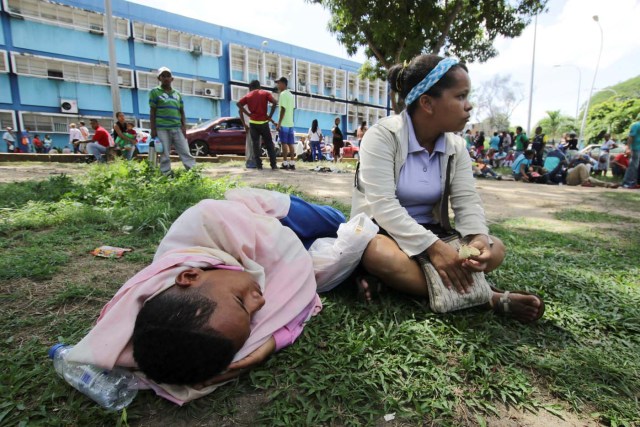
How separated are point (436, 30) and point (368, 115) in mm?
26194

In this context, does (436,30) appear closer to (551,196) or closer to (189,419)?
(551,196)

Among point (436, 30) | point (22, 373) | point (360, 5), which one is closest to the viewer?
point (22, 373)

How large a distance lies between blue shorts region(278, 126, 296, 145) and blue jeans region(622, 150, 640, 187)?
7.36 metres

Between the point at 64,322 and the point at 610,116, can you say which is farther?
the point at 610,116

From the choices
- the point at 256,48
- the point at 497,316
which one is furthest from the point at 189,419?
the point at 256,48

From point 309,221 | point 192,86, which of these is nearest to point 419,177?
point 309,221

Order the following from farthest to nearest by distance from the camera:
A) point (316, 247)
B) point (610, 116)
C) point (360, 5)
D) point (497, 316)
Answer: point (610, 116)
point (360, 5)
point (316, 247)
point (497, 316)

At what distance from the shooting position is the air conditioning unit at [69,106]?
66.2 ft

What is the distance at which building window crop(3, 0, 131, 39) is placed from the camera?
19.0 meters

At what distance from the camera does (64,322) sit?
165 cm

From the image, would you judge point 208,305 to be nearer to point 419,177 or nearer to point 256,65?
point 419,177

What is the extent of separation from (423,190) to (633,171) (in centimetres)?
869

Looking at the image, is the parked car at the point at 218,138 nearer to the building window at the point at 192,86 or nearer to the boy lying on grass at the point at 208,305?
the building window at the point at 192,86

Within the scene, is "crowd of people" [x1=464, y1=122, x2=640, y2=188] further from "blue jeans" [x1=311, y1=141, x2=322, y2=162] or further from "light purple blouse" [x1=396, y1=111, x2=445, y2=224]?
"blue jeans" [x1=311, y1=141, x2=322, y2=162]
